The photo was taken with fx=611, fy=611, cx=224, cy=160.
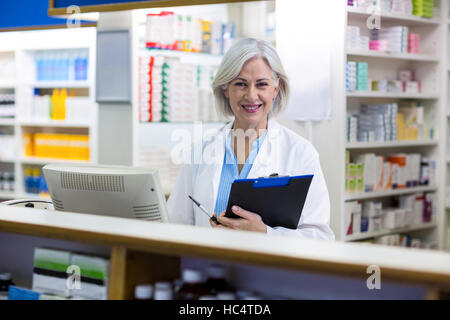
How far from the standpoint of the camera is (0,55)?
6902 millimetres

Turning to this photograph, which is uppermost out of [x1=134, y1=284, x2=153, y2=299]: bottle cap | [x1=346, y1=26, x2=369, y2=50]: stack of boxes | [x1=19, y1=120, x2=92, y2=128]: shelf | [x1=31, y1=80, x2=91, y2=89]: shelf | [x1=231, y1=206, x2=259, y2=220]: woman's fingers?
[x1=346, y1=26, x2=369, y2=50]: stack of boxes

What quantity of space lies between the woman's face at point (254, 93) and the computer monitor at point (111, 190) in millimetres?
850

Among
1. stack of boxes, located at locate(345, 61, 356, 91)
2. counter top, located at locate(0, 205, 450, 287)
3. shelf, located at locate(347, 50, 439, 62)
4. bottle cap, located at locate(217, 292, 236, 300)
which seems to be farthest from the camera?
shelf, located at locate(347, 50, 439, 62)

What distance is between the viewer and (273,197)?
87.5 inches

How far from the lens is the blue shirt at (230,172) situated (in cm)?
279

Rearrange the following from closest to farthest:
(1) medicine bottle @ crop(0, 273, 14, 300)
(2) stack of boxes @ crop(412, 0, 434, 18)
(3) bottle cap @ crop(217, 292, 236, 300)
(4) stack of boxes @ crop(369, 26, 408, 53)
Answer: (3) bottle cap @ crop(217, 292, 236, 300) < (1) medicine bottle @ crop(0, 273, 14, 300) < (4) stack of boxes @ crop(369, 26, 408, 53) < (2) stack of boxes @ crop(412, 0, 434, 18)

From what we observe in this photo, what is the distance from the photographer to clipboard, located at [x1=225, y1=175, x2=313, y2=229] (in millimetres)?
2158

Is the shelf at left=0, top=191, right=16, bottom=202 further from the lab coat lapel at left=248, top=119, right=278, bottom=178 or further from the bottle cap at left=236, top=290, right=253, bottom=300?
the bottle cap at left=236, top=290, right=253, bottom=300

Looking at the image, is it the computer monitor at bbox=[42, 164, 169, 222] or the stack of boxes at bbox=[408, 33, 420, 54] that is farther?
the stack of boxes at bbox=[408, 33, 420, 54]

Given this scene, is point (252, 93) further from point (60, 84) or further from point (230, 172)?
point (60, 84)

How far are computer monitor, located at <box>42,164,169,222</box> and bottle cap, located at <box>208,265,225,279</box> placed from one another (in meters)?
0.58

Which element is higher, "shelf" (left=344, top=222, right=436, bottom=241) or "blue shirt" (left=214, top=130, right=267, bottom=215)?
"blue shirt" (left=214, top=130, right=267, bottom=215)

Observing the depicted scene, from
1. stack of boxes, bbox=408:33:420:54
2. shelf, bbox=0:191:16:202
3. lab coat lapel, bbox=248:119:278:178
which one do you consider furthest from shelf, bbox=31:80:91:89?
lab coat lapel, bbox=248:119:278:178

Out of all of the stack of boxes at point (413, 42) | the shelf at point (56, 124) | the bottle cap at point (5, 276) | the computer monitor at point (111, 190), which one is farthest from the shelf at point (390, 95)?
the bottle cap at point (5, 276)
